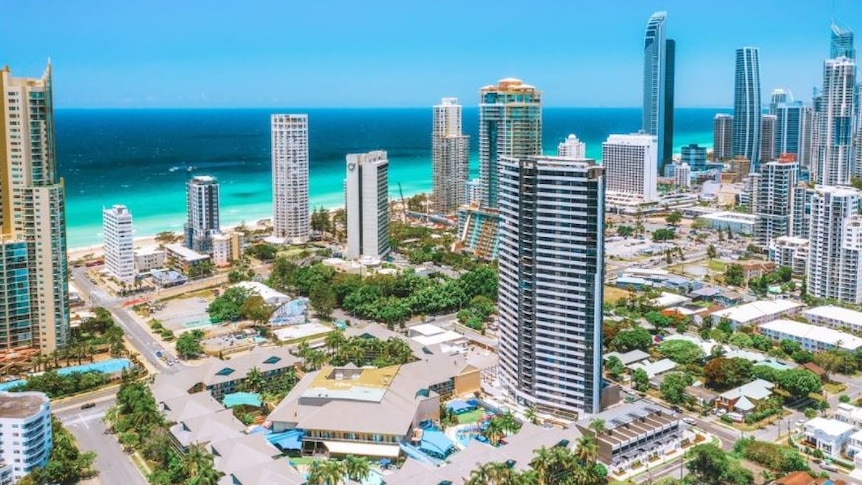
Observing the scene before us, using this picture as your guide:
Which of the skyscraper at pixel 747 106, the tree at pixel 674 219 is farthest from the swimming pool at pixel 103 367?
the skyscraper at pixel 747 106

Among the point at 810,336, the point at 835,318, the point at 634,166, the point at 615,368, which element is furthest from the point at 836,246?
the point at 634,166

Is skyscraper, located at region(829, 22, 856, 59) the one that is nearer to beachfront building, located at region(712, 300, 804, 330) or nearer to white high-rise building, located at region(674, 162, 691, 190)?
white high-rise building, located at region(674, 162, 691, 190)

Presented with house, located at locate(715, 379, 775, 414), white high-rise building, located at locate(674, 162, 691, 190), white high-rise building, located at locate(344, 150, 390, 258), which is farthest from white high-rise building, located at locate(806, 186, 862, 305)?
white high-rise building, located at locate(674, 162, 691, 190)

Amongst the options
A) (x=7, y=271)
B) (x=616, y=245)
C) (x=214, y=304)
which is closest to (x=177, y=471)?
(x=7, y=271)

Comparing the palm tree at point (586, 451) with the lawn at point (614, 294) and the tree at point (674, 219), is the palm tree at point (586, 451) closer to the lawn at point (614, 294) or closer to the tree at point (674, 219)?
the lawn at point (614, 294)

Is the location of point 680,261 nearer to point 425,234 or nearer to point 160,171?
point 425,234
